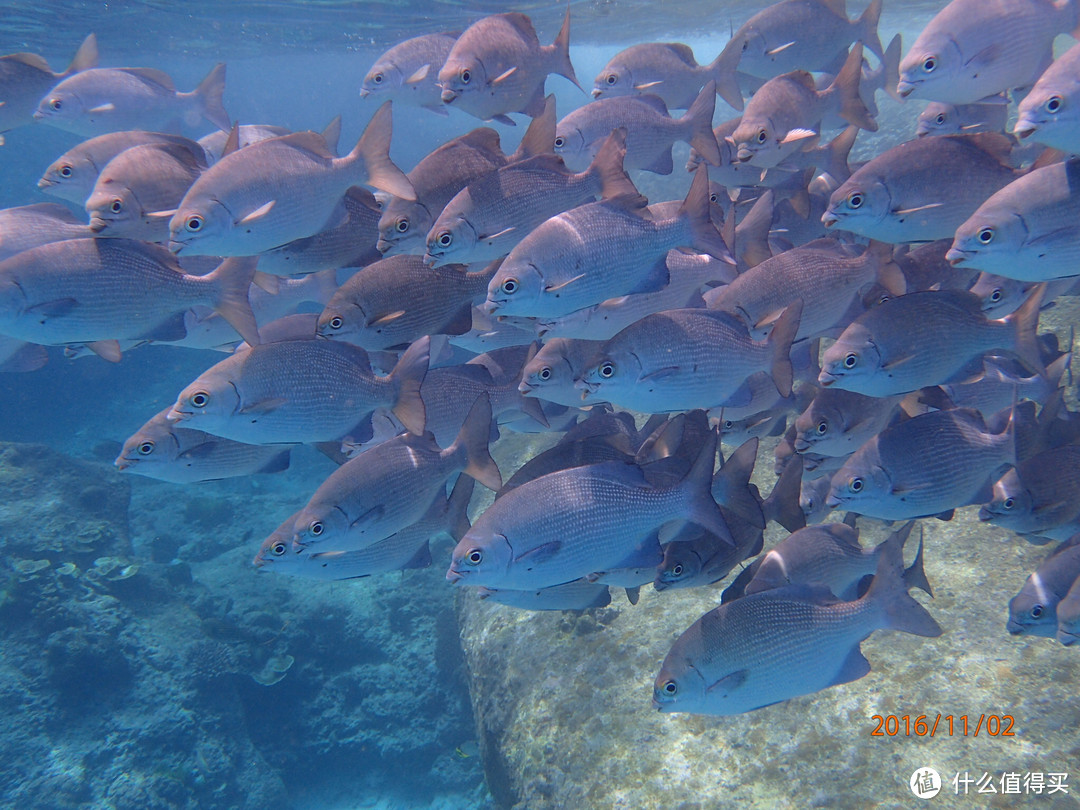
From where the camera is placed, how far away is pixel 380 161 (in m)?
2.79

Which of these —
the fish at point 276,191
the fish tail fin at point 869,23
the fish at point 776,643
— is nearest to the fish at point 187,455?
the fish at point 276,191

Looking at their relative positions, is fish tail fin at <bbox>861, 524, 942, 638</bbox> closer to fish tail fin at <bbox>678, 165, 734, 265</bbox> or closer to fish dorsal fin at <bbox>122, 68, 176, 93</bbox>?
fish tail fin at <bbox>678, 165, 734, 265</bbox>

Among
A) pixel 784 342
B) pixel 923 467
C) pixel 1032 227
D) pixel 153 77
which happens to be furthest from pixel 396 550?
pixel 153 77

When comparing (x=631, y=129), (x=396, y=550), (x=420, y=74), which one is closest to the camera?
(x=396, y=550)

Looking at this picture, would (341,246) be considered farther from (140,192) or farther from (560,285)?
(560,285)

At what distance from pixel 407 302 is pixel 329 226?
1.79ft

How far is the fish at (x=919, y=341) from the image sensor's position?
273 centimetres

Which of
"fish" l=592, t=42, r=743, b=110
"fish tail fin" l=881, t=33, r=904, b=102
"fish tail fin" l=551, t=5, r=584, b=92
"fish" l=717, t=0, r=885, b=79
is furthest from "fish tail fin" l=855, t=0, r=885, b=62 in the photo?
"fish tail fin" l=551, t=5, r=584, b=92

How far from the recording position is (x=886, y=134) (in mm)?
16062

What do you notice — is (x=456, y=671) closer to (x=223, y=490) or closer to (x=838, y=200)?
(x=838, y=200)

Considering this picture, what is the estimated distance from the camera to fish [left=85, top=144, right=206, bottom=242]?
8.76 ft

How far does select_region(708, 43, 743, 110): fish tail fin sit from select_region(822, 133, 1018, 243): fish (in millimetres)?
1854

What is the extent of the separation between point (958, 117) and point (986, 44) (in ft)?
1.79

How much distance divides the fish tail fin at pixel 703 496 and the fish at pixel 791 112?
82.1 inches
